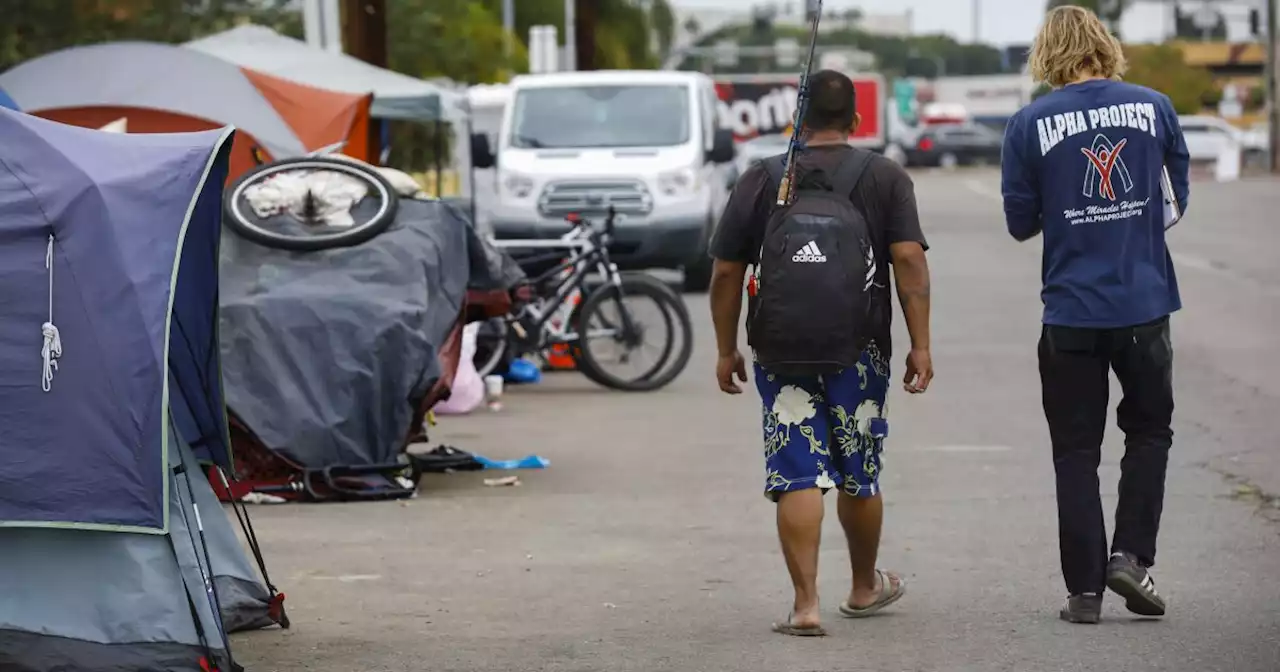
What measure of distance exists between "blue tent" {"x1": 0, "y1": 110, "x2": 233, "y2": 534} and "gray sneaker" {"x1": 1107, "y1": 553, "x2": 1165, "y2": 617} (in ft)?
9.09

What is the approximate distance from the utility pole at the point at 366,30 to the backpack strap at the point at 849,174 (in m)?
19.9

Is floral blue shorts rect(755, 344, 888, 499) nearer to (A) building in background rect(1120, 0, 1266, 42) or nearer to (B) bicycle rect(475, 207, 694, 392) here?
(B) bicycle rect(475, 207, 694, 392)

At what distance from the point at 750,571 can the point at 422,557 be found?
4.13 feet

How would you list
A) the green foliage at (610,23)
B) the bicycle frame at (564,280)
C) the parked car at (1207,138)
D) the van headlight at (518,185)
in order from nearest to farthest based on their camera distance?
the bicycle frame at (564,280) → the van headlight at (518,185) → the green foliage at (610,23) → the parked car at (1207,138)

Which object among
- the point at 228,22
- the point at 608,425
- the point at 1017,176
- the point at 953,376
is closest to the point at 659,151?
the point at 953,376

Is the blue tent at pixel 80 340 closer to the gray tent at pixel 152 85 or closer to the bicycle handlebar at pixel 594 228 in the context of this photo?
the bicycle handlebar at pixel 594 228

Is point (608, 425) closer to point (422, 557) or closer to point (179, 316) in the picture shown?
point (422, 557)

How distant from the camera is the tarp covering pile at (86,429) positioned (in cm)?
555

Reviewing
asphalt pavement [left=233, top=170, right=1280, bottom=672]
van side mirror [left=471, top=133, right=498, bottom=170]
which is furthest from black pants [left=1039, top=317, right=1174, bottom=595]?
van side mirror [left=471, top=133, right=498, bottom=170]

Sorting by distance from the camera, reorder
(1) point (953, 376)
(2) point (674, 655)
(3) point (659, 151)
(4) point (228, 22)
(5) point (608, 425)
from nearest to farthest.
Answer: (2) point (674, 655) < (5) point (608, 425) < (1) point (953, 376) < (3) point (659, 151) < (4) point (228, 22)

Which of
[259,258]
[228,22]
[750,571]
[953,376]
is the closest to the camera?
[750,571]

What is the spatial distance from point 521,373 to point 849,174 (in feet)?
26.4

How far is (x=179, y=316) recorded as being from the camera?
643 cm

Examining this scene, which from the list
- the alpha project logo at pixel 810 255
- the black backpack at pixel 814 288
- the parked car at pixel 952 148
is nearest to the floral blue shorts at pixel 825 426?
the black backpack at pixel 814 288
